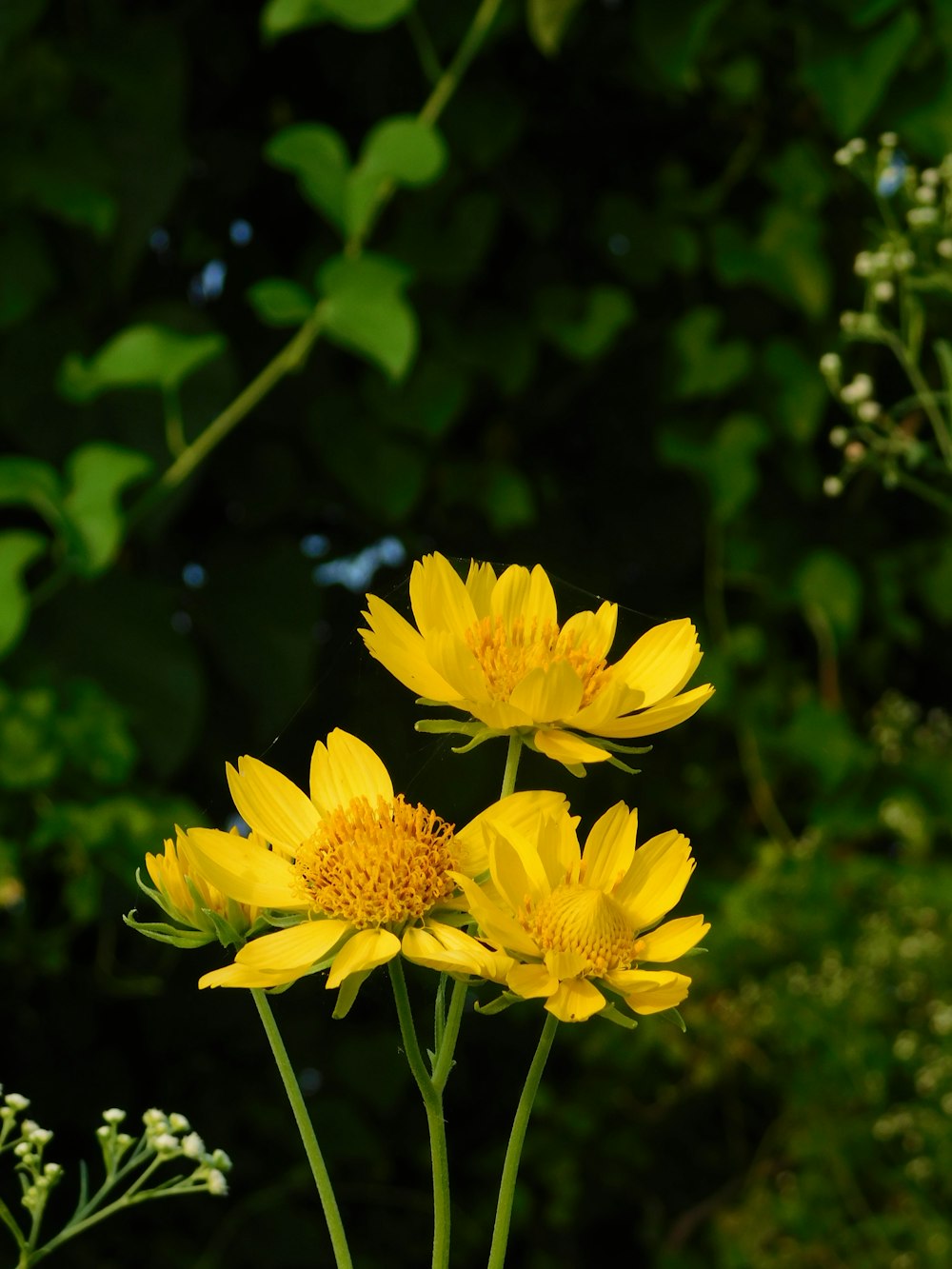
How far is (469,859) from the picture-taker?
28cm

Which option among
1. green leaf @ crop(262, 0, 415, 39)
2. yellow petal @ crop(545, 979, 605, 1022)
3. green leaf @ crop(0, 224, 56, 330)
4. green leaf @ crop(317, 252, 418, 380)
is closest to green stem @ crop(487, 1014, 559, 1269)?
yellow petal @ crop(545, 979, 605, 1022)

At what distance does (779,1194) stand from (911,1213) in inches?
5.5

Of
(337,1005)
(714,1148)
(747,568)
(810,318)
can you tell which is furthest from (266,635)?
(337,1005)

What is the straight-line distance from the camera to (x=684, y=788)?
155cm

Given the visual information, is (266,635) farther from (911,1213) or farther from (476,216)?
(911,1213)

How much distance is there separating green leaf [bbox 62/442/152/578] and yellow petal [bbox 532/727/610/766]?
869 mm

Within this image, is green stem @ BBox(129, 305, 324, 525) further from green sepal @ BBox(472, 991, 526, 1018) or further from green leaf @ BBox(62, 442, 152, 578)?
green sepal @ BBox(472, 991, 526, 1018)

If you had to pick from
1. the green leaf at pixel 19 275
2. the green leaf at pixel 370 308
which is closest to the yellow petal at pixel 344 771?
the green leaf at pixel 370 308

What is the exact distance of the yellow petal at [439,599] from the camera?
0.29m

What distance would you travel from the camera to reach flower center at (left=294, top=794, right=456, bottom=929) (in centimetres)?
26

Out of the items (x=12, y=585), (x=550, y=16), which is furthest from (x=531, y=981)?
(x=550, y=16)

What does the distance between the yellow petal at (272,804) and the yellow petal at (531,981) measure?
5cm

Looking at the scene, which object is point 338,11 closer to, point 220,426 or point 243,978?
point 220,426

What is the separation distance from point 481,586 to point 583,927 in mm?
82
